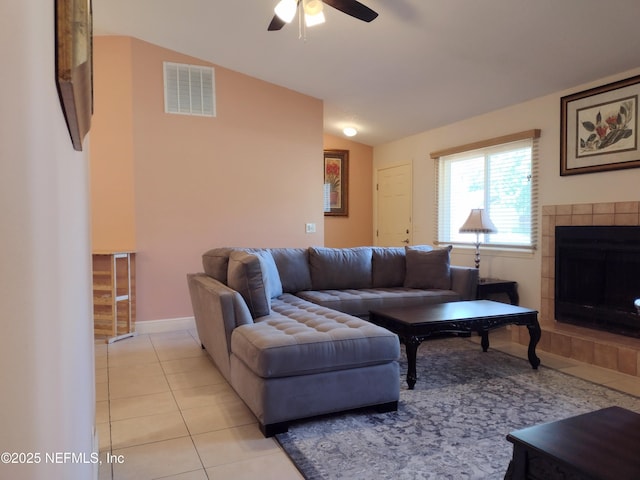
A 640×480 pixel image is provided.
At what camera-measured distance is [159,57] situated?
15.1 ft

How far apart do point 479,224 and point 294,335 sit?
301cm

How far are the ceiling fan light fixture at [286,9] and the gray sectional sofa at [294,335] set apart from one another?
1.61 metres

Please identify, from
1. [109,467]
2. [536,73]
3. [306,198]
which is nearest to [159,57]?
[306,198]

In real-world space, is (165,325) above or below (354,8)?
below

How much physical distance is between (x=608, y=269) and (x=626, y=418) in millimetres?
2407

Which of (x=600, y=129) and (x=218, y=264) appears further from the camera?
(x=600, y=129)

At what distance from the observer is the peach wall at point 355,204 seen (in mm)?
6762


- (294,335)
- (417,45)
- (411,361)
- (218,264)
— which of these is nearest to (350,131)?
(417,45)

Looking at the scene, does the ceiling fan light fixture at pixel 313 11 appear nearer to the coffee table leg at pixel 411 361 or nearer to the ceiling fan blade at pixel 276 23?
the ceiling fan blade at pixel 276 23

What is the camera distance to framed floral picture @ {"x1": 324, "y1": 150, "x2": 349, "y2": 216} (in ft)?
22.1

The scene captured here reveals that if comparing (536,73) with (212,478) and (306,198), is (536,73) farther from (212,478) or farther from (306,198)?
(212,478)

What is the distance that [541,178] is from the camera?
434cm

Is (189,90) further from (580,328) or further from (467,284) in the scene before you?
(580,328)

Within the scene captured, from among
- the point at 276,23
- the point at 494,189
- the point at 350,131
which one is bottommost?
the point at 494,189
